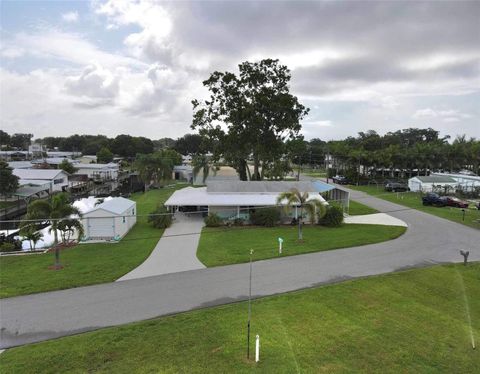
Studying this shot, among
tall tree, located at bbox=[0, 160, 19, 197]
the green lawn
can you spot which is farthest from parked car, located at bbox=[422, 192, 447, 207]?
tall tree, located at bbox=[0, 160, 19, 197]

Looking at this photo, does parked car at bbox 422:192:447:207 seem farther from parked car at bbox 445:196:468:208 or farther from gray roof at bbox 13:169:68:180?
gray roof at bbox 13:169:68:180

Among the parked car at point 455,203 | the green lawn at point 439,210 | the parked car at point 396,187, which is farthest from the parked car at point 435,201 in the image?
the parked car at point 396,187

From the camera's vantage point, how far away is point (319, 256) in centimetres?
1792

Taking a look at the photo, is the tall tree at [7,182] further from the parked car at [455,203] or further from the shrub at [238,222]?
the parked car at [455,203]

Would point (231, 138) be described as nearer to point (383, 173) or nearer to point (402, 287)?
point (402, 287)

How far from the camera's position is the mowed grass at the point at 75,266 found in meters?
13.9

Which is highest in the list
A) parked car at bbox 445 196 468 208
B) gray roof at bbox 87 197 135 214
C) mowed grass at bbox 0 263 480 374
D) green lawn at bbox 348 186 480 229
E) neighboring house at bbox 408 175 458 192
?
neighboring house at bbox 408 175 458 192

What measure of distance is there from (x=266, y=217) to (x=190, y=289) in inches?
557

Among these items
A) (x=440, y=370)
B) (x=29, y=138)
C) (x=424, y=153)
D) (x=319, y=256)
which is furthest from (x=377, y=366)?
(x=29, y=138)

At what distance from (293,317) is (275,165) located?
39.2 meters

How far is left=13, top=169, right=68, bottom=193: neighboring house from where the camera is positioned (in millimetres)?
49325

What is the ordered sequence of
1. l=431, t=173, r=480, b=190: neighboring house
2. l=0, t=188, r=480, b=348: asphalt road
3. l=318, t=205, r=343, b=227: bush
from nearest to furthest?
l=0, t=188, r=480, b=348: asphalt road → l=318, t=205, r=343, b=227: bush → l=431, t=173, r=480, b=190: neighboring house

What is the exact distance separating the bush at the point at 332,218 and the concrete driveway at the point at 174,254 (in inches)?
380

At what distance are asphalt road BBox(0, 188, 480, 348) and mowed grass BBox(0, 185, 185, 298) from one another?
83cm
